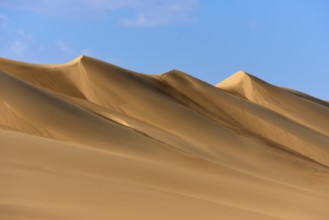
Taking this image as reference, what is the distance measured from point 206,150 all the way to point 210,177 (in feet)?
23.6

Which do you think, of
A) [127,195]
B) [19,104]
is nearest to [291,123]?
[19,104]

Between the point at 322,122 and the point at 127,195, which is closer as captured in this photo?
the point at 127,195

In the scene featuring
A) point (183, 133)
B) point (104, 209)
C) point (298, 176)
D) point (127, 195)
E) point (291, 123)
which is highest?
point (291, 123)

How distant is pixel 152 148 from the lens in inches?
791

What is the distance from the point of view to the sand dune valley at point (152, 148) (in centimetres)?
1084

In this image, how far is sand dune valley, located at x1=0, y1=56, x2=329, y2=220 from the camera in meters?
10.8

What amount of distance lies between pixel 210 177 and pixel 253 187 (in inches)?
42.7

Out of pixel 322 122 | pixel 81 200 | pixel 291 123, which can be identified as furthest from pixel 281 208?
pixel 322 122

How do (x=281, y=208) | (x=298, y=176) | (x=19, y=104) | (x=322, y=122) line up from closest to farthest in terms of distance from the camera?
(x=281, y=208) < (x=19, y=104) < (x=298, y=176) < (x=322, y=122)

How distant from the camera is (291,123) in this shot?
34.5 metres

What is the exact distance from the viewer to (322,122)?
128ft

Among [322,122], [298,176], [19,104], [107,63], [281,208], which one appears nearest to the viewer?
[281,208]

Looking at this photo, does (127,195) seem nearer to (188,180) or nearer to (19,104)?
(188,180)

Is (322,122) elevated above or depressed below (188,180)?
above
